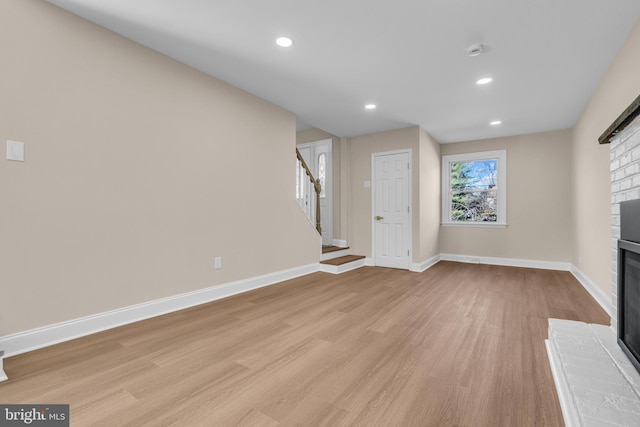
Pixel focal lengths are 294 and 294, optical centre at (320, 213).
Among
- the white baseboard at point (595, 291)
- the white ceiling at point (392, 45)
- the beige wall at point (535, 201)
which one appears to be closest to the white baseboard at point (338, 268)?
the white ceiling at point (392, 45)

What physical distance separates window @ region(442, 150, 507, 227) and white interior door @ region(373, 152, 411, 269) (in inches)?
65.0

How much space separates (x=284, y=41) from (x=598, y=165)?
12.5 ft

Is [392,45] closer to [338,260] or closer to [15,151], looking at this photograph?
[15,151]

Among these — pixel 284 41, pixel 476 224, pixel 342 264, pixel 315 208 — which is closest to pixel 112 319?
pixel 284 41

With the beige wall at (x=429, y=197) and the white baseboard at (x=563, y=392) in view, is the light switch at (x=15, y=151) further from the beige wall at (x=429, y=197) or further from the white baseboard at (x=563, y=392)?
the beige wall at (x=429, y=197)

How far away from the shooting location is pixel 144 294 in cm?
275

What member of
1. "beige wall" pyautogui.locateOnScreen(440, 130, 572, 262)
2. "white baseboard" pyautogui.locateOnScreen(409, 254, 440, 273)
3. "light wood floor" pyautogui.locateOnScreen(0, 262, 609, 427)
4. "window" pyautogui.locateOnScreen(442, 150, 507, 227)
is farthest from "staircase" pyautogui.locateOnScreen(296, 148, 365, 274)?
"beige wall" pyautogui.locateOnScreen(440, 130, 572, 262)

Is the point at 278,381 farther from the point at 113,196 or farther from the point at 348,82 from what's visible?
the point at 348,82

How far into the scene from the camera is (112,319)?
8.27 ft

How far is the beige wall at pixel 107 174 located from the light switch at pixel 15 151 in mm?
36

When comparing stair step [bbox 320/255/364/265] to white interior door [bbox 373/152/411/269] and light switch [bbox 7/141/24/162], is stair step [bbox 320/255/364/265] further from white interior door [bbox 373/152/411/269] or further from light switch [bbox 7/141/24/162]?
light switch [bbox 7/141/24/162]

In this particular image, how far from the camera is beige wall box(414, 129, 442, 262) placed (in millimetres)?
5293

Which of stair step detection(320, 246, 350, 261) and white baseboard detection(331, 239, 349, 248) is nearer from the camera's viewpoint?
stair step detection(320, 246, 350, 261)

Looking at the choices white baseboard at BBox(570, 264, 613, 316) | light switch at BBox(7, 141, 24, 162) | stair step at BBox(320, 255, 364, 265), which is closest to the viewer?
light switch at BBox(7, 141, 24, 162)
